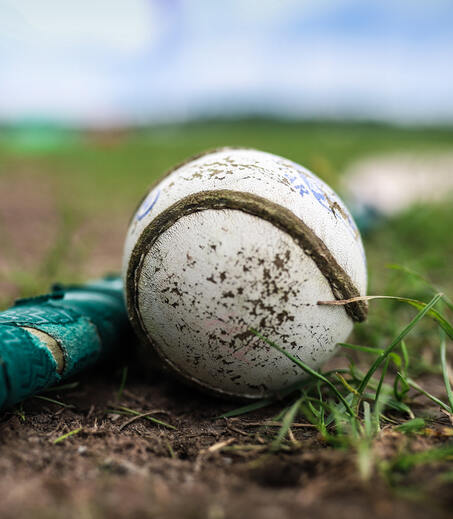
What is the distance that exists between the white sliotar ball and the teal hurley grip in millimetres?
248

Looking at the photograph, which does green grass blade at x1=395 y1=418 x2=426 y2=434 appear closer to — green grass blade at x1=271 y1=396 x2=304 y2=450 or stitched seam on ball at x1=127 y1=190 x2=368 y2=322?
green grass blade at x1=271 y1=396 x2=304 y2=450

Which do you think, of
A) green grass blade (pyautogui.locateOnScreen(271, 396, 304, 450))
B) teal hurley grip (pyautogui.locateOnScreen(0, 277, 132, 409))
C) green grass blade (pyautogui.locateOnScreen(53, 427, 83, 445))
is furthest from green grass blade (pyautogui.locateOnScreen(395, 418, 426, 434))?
teal hurley grip (pyautogui.locateOnScreen(0, 277, 132, 409))

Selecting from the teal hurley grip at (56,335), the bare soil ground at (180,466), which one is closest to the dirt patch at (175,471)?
the bare soil ground at (180,466)

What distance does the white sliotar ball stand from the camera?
178 cm

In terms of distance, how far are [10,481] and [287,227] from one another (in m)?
1.12

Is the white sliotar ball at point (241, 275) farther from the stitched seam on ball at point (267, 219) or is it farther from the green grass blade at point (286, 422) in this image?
the green grass blade at point (286, 422)

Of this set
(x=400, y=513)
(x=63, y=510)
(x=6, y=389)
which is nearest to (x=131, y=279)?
(x=6, y=389)

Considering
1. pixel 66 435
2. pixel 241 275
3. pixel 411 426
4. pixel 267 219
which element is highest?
pixel 267 219

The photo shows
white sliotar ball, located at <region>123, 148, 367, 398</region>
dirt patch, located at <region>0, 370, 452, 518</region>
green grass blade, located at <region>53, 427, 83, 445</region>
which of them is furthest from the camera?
white sliotar ball, located at <region>123, 148, 367, 398</region>

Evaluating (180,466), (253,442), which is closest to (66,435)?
(180,466)

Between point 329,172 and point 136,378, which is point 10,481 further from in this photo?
point 329,172

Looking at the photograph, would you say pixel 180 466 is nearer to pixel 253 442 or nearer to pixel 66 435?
pixel 253 442

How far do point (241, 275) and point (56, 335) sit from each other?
726mm

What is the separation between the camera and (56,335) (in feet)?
6.31
